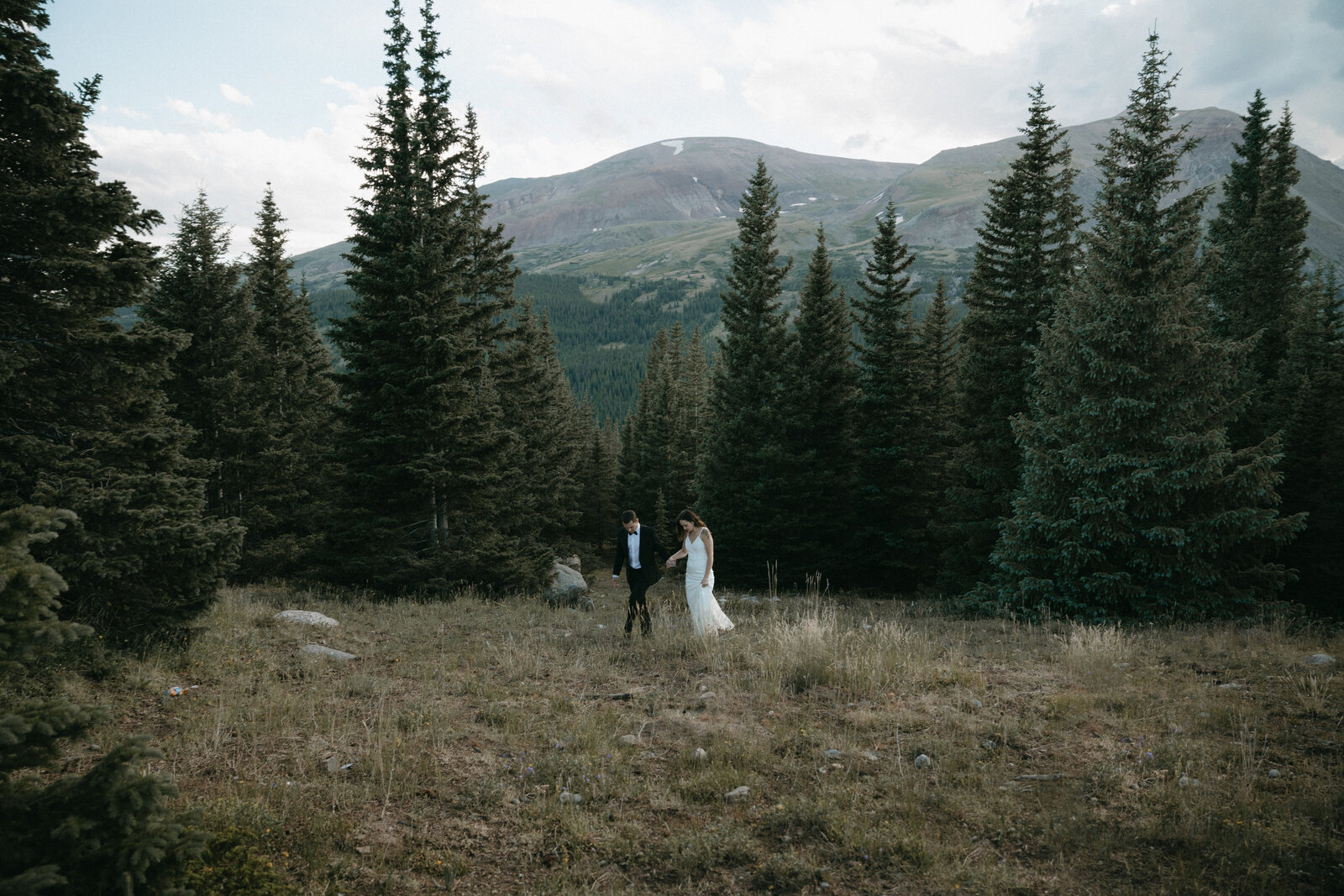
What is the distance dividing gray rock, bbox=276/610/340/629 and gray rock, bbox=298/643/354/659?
1757 mm

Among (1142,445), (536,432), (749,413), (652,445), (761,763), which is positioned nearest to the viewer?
(761,763)

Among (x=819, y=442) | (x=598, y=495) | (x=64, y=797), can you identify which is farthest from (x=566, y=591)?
(x=598, y=495)

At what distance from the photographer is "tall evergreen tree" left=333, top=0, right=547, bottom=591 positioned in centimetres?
1614

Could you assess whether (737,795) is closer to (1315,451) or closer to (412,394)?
(412,394)

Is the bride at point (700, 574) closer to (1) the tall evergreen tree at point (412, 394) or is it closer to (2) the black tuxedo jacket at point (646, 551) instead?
(2) the black tuxedo jacket at point (646, 551)

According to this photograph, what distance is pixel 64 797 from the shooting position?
101 inches

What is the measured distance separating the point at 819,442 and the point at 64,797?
81.1 feet

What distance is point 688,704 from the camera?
282 inches

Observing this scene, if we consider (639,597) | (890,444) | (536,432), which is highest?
(536,432)

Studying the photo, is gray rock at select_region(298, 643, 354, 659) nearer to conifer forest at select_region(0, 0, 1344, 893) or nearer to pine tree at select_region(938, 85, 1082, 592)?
conifer forest at select_region(0, 0, 1344, 893)

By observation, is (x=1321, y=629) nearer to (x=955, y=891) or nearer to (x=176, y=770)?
(x=955, y=891)

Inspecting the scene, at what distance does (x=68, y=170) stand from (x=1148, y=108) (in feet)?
63.9

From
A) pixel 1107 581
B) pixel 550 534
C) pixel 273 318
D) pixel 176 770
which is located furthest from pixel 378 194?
pixel 550 534

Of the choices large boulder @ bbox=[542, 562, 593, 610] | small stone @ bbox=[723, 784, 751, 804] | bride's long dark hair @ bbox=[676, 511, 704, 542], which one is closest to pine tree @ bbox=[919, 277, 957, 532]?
large boulder @ bbox=[542, 562, 593, 610]
